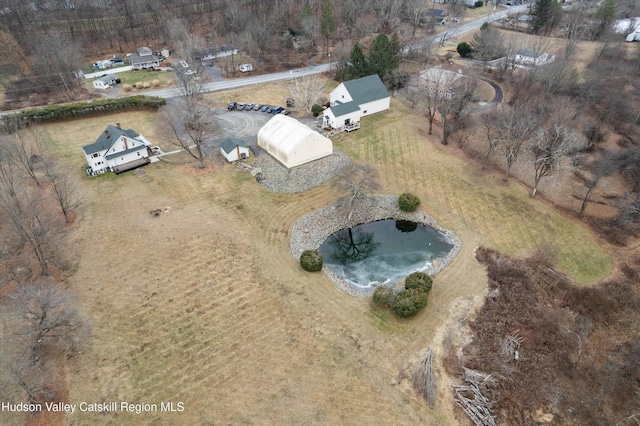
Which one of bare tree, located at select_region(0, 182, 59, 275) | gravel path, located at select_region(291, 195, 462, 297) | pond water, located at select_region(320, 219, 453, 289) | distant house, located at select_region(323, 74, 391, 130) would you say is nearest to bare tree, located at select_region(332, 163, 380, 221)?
gravel path, located at select_region(291, 195, 462, 297)

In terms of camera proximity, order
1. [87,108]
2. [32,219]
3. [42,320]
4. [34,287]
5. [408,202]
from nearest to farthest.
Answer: [42,320], [34,287], [32,219], [408,202], [87,108]

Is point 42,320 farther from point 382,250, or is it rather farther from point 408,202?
point 408,202

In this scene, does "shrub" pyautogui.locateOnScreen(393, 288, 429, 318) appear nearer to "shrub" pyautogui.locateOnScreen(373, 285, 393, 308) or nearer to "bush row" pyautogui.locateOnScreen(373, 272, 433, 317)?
"bush row" pyautogui.locateOnScreen(373, 272, 433, 317)

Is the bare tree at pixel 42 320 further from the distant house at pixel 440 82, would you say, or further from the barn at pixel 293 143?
the distant house at pixel 440 82

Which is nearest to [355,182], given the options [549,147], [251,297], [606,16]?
[251,297]

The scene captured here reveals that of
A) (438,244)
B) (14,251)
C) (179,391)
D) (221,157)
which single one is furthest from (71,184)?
(438,244)

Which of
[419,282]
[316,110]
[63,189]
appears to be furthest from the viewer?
[316,110]

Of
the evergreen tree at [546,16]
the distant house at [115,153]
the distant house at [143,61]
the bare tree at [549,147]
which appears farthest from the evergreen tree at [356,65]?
the evergreen tree at [546,16]
